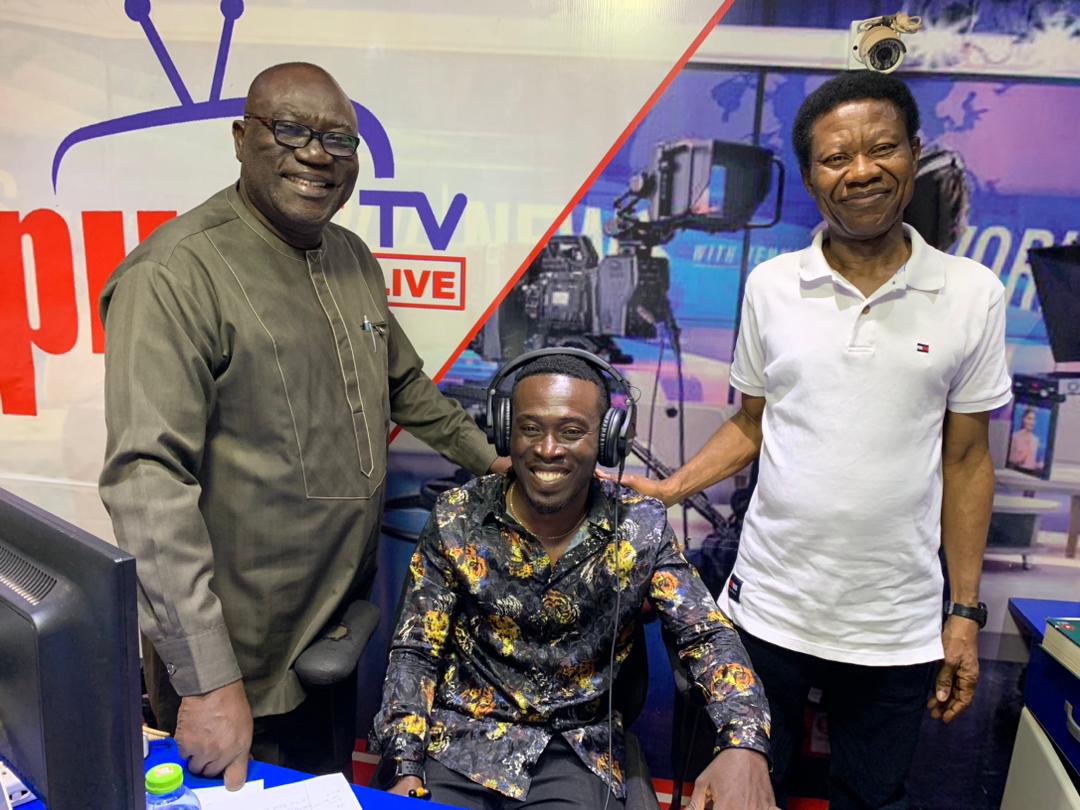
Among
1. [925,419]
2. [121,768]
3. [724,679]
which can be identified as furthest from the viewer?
[925,419]

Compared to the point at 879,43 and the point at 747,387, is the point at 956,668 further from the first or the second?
the point at 879,43

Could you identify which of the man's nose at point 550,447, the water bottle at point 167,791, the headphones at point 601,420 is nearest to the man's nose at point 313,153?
the headphones at point 601,420

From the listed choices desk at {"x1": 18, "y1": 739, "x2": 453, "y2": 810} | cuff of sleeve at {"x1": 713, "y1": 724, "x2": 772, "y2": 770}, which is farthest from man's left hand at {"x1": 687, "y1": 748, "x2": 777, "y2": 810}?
desk at {"x1": 18, "y1": 739, "x2": 453, "y2": 810}

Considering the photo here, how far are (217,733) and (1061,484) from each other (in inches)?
78.6

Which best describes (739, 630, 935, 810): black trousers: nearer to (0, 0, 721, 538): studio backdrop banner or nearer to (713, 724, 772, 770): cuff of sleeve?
(713, 724, 772, 770): cuff of sleeve

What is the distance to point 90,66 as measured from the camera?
2078mm

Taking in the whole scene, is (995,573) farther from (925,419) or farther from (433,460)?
(433,460)

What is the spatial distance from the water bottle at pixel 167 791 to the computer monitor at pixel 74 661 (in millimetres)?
283

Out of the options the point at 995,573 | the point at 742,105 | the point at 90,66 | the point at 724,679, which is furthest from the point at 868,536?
the point at 90,66

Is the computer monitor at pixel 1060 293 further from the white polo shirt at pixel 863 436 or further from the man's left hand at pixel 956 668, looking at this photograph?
the man's left hand at pixel 956 668

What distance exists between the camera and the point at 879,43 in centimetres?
171

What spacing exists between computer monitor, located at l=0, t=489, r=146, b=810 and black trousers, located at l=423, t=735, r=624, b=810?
69 centimetres

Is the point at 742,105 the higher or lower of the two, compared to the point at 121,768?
higher

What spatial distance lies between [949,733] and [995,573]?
1.57ft
